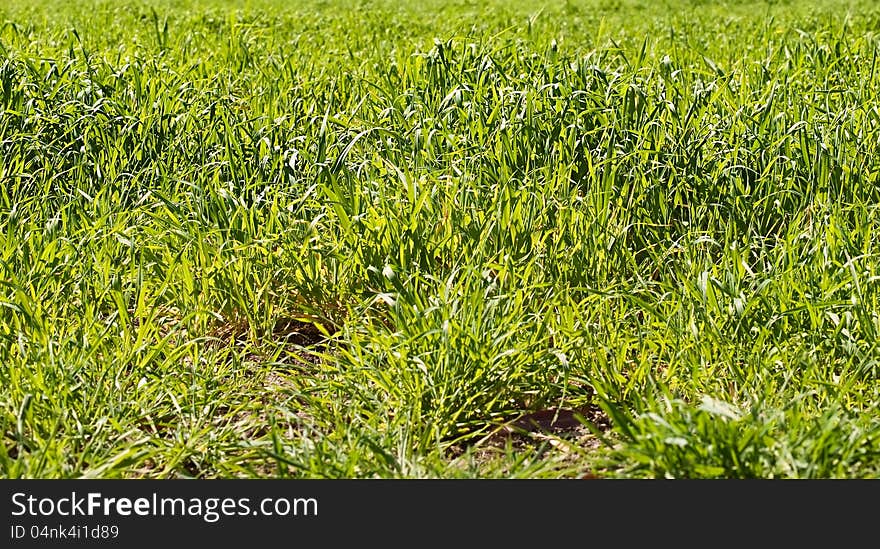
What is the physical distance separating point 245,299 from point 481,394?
2.93 ft

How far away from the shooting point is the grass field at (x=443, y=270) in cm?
232

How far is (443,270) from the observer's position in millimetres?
3008

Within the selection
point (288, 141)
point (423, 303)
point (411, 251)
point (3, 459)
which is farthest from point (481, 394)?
point (288, 141)

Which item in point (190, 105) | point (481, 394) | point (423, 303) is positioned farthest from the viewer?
point (190, 105)

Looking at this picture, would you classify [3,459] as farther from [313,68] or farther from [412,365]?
[313,68]

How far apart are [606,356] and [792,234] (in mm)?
854

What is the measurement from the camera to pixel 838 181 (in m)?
3.30

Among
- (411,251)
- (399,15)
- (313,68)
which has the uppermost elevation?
(399,15)

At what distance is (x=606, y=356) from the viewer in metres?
2.61

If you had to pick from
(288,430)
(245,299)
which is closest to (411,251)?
(245,299)

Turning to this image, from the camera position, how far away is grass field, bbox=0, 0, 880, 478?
2324 mm

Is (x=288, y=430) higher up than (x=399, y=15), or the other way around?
(x=399, y=15)

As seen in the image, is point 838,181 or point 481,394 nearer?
point 481,394

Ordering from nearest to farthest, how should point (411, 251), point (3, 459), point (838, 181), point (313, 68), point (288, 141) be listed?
point (3, 459) → point (411, 251) → point (838, 181) → point (288, 141) → point (313, 68)
